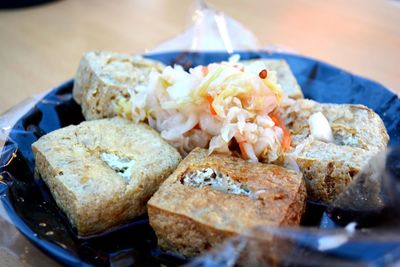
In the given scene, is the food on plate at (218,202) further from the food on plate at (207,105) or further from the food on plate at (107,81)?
the food on plate at (107,81)

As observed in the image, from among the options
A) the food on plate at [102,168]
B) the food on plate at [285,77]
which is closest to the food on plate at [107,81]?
the food on plate at [102,168]

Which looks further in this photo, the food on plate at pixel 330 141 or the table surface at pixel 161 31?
the table surface at pixel 161 31

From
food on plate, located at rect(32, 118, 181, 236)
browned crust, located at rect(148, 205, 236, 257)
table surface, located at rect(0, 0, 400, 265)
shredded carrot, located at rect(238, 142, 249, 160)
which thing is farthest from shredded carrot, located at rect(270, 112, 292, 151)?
table surface, located at rect(0, 0, 400, 265)

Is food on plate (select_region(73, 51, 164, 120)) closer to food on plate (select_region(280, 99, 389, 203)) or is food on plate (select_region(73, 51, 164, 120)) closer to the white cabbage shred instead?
the white cabbage shred

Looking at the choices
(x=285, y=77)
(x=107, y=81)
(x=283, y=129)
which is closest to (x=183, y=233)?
(x=283, y=129)

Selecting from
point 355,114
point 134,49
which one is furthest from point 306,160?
point 134,49

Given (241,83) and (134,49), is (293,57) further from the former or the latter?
(134,49)

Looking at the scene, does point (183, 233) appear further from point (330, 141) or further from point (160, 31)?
point (160, 31)
